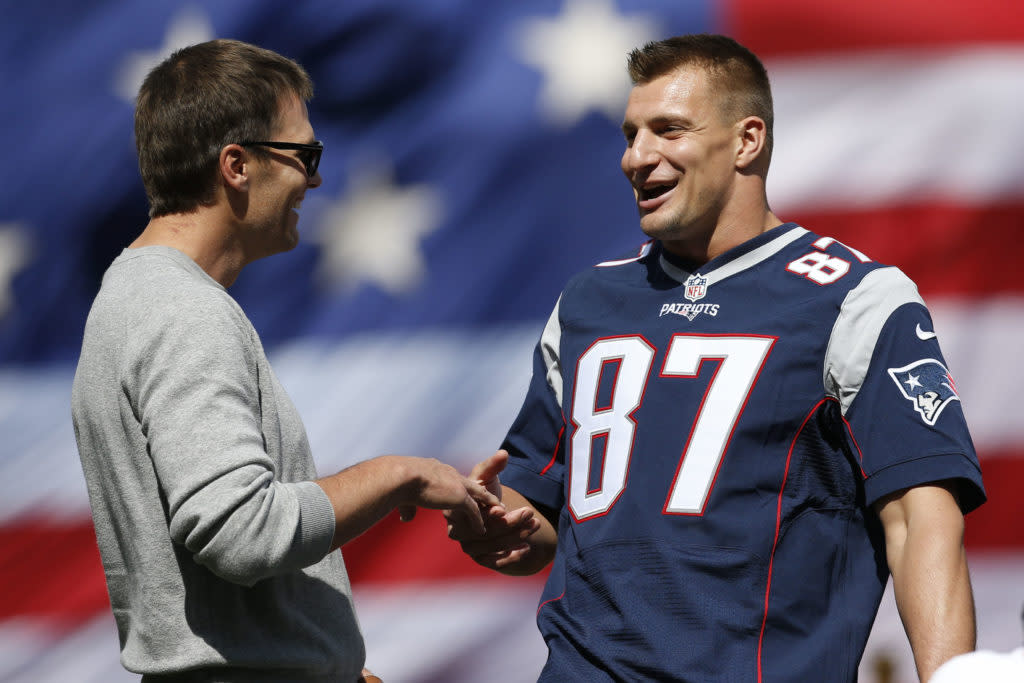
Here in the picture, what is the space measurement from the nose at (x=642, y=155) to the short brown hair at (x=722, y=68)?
0.12 metres

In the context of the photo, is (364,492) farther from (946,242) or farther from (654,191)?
(946,242)

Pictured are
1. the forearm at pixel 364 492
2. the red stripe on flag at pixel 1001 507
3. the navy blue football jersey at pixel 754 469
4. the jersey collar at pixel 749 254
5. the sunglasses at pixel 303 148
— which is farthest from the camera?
the red stripe on flag at pixel 1001 507

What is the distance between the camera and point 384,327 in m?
3.07

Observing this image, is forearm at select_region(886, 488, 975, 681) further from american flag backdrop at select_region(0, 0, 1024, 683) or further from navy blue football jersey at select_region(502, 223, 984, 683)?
american flag backdrop at select_region(0, 0, 1024, 683)

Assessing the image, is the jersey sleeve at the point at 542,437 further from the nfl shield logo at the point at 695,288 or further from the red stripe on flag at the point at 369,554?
the red stripe on flag at the point at 369,554

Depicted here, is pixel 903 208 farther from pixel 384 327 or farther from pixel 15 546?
pixel 15 546

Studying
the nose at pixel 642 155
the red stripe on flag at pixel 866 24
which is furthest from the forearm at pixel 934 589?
the red stripe on flag at pixel 866 24

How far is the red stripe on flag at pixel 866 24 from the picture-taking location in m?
2.90

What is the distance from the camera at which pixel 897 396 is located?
1.69 meters

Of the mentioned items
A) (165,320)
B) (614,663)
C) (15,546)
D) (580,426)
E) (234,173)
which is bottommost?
(15,546)

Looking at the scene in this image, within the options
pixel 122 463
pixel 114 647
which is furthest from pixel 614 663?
pixel 114 647

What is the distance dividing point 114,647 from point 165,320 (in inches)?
69.3

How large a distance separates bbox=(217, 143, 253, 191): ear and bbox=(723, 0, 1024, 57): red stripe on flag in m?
1.60

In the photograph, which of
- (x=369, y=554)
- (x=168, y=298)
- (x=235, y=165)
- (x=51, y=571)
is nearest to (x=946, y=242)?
(x=369, y=554)
